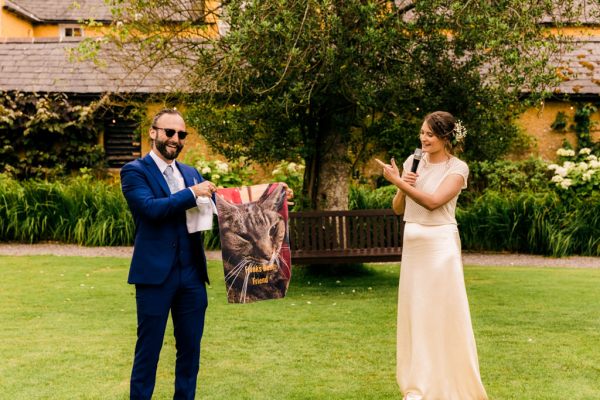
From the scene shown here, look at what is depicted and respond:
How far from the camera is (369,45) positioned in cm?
1010

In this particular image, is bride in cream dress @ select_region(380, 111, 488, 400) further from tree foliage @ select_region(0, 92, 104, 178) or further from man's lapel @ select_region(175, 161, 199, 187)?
tree foliage @ select_region(0, 92, 104, 178)

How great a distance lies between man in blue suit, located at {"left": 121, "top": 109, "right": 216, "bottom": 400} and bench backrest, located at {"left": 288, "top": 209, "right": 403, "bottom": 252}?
609cm

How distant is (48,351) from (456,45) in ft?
20.8

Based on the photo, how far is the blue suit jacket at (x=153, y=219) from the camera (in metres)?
4.90

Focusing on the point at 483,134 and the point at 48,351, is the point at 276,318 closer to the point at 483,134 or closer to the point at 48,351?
the point at 48,351

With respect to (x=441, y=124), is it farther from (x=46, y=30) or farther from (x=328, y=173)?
(x=46, y=30)

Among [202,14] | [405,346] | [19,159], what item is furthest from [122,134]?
[405,346]

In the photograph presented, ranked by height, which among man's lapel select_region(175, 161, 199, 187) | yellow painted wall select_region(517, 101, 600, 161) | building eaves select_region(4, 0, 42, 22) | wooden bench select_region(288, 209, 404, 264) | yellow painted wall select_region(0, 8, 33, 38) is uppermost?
building eaves select_region(4, 0, 42, 22)

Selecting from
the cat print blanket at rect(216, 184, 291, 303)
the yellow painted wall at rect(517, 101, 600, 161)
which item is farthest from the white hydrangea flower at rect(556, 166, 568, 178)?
the cat print blanket at rect(216, 184, 291, 303)

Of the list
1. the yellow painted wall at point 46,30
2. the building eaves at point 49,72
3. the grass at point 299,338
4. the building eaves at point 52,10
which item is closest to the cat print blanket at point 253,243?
the grass at point 299,338

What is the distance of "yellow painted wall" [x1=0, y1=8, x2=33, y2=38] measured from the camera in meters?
29.7

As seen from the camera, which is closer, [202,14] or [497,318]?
[497,318]

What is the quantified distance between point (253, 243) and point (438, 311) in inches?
56.9

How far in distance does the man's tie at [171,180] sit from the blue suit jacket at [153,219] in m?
0.06
